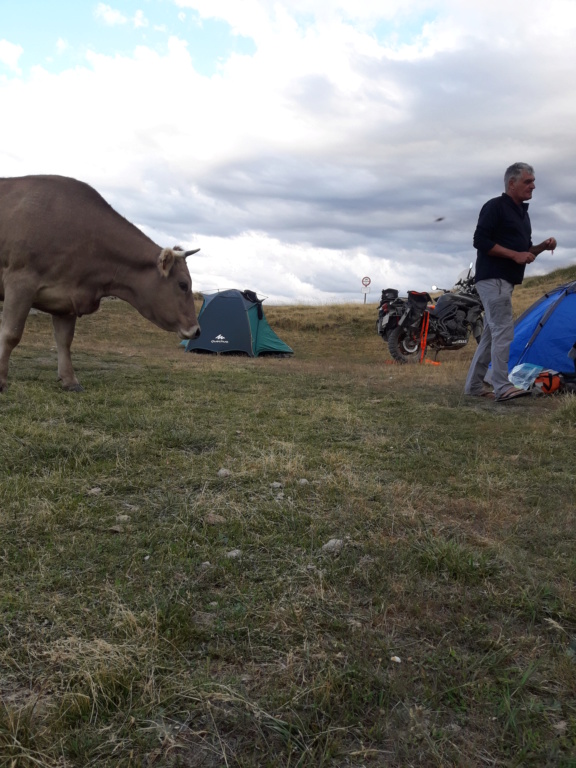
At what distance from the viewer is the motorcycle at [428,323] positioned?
A: 575 inches

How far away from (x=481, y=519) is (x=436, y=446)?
1685 millimetres

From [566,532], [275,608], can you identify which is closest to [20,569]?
[275,608]

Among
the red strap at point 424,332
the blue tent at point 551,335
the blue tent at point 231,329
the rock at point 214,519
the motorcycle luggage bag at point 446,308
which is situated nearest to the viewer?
the rock at point 214,519

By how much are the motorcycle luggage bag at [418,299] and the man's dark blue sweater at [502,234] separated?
6918 millimetres

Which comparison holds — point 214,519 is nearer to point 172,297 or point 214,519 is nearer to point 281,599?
point 281,599

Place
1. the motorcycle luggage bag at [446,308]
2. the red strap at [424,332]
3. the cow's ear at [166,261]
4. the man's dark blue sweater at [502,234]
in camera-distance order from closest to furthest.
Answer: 1. the cow's ear at [166,261]
2. the man's dark blue sweater at [502,234]
3. the red strap at [424,332]
4. the motorcycle luggage bag at [446,308]

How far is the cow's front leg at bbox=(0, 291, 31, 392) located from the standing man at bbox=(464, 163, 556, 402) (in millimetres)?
5466

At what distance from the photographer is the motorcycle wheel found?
14.8m

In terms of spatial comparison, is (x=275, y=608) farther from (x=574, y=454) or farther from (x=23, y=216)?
(x=23, y=216)

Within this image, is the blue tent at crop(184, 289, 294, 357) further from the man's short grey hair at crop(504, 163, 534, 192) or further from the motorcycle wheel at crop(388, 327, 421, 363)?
the man's short grey hair at crop(504, 163, 534, 192)

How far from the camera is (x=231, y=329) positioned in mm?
16391

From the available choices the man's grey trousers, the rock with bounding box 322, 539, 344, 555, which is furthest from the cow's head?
the rock with bounding box 322, 539, 344, 555

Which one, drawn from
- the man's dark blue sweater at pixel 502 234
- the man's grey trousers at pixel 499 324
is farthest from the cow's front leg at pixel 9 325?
the man's grey trousers at pixel 499 324

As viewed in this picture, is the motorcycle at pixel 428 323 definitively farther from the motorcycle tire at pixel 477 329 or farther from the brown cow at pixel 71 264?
the brown cow at pixel 71 264
